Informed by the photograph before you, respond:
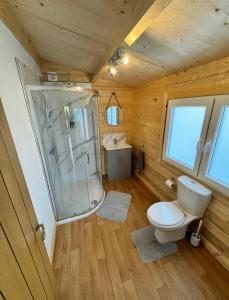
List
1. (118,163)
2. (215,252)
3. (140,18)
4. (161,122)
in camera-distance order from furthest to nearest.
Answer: (118,163) < (161,122) < (215,252) < (140,18)

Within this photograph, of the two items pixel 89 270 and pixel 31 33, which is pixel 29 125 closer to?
pixel 31 33

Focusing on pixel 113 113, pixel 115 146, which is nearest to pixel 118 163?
pixel 115 146

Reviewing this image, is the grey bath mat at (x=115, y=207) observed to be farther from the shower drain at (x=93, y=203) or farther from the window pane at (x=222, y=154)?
the window pane at (x=222, y=154)

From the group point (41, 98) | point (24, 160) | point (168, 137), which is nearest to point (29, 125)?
point (24, 160)

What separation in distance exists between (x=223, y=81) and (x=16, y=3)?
1.91 metres

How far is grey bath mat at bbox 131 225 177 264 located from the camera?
1603mm

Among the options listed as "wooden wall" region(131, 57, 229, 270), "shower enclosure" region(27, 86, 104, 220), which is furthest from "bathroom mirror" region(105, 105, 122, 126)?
"shower enclosure" region(27, 86, 104, 220)

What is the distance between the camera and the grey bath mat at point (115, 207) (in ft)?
7.14

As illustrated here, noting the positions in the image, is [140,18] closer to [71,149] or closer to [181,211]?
[181,211]

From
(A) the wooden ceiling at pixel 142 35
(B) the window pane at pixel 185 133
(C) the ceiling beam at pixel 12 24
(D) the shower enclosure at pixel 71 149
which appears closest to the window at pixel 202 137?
(B) the window pane at pixel 185 133

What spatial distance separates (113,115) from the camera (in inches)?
124

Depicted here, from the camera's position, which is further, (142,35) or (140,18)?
(142,35)

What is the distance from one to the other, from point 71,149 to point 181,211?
2.01 meters

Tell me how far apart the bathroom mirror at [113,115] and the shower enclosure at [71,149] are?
47 cm
